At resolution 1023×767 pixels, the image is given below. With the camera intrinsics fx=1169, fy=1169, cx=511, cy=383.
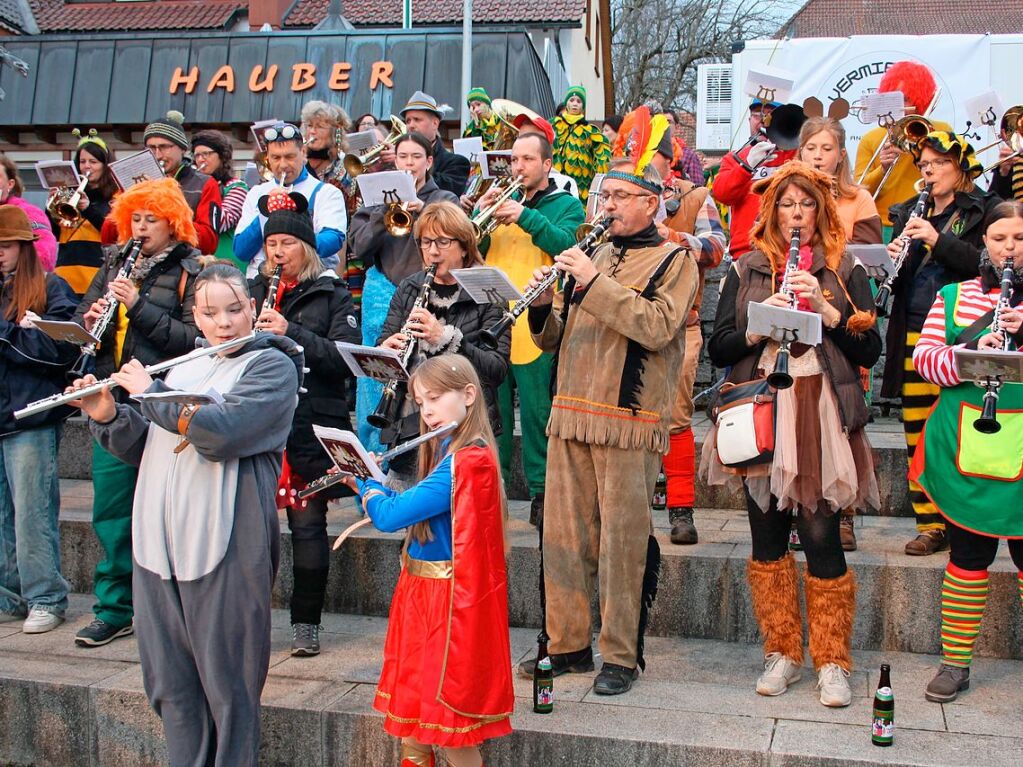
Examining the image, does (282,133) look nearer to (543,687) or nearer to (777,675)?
(543,687)

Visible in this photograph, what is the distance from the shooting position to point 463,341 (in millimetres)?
5004

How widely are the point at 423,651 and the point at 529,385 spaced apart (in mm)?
2218

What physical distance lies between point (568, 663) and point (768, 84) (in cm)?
359

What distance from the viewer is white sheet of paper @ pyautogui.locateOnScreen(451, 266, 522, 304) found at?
15.0ft

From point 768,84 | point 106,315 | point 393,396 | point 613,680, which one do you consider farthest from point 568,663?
point 768,84

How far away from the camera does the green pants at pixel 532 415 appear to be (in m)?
5.81

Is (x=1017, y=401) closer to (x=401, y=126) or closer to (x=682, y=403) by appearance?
(x=682, y=403)

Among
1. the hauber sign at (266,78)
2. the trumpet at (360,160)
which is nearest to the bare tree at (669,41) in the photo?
the hauber sign at (266,78)

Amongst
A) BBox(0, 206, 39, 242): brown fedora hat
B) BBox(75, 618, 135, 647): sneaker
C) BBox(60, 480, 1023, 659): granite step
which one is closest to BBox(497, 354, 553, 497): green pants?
BBox(60, 480, 1023, 659): granite step

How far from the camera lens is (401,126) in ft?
25.2

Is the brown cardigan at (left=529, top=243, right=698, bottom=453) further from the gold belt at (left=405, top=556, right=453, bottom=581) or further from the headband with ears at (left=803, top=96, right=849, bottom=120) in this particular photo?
the headband with ears at (left=803, top=96, right=849, bottom=120)

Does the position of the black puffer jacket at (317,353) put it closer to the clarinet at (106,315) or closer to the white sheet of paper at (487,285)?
the clarinet at (106,315)

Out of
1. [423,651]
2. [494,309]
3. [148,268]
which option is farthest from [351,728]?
[148,268]

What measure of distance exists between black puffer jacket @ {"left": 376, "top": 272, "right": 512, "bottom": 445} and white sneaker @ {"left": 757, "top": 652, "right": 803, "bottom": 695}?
5.07 feet
